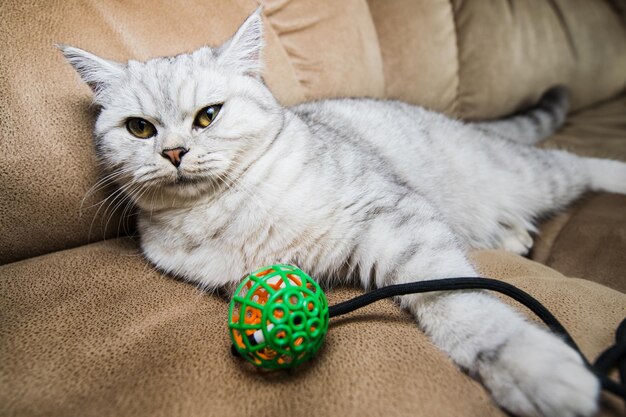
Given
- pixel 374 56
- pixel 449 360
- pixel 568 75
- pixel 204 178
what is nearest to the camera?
pixel 449 360

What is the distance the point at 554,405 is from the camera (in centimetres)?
63

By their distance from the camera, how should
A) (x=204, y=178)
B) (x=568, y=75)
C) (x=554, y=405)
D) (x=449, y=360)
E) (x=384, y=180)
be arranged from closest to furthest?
(x=554, y=405), (x=449, y=360), (x=204, y=178), (x=384, y=180), (x=568, y=75)

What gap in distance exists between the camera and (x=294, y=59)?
169cm

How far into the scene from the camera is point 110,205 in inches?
47.4

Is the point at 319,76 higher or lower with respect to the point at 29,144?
lower

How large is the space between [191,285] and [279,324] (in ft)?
1.58

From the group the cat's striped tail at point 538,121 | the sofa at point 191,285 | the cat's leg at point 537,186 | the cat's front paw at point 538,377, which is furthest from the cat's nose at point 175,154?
the cat's striped tail at point 538,121

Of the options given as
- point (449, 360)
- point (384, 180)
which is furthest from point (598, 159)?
point (449, 360)

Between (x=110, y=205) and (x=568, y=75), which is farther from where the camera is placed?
(x=568, y=75)

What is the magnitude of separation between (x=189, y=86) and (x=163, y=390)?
713mm

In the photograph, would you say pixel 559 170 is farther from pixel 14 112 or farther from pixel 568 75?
pixel 14 112

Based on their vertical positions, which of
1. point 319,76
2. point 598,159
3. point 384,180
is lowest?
point 598,159

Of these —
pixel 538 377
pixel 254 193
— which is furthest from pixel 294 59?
pixel 538 377

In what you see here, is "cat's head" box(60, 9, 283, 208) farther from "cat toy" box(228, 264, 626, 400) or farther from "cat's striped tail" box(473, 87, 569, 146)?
"cat's striped tail" box(473, 87, 569, 146)
